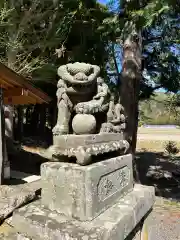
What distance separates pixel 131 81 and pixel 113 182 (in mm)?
5144

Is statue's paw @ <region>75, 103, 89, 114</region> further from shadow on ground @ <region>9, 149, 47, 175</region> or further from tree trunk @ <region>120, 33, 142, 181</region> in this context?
shadow on ground @ <region>9, 149, 47, 175</region>

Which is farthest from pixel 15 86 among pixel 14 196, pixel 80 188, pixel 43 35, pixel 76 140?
pixel 43 35

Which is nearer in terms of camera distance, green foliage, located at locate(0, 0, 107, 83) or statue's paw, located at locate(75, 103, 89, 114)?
statue's paw, located at locate(75, 103, 89, 114)

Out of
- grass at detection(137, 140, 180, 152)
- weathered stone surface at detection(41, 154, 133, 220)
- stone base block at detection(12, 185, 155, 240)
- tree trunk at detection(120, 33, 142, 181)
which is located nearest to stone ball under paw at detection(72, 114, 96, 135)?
weathered stone surface at detection(41, 154, 133, 220)

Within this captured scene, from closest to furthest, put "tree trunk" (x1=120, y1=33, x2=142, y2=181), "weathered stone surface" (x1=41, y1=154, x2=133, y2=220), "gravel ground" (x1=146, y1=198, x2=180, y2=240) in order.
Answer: "weathered stone surface" (x1=41, y1=154, x2=133, y2=220)
"gravel ground" (x1=146, y1=198, x2=180, y2=240)
"tree trunk" (x1=120, y1=33, x2=142, y2=181)

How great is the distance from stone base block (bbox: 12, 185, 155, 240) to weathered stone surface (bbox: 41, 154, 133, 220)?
7cm

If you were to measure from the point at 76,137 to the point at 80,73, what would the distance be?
0.66m

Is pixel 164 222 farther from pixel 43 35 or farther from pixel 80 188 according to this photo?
pixel 43 35

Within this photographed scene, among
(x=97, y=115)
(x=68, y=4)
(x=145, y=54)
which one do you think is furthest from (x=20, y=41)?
(x=97, y=115)

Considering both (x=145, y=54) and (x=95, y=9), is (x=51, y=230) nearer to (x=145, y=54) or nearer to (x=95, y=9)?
(x=95, y=9)

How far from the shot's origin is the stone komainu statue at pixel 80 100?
2.56 metres

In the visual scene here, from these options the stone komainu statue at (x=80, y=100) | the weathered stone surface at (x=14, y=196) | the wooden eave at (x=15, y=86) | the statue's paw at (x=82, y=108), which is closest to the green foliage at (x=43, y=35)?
the wooden eave at (x=15, y=86)

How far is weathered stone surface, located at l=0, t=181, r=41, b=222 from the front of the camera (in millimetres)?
4943

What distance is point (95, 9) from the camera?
10.2 m
